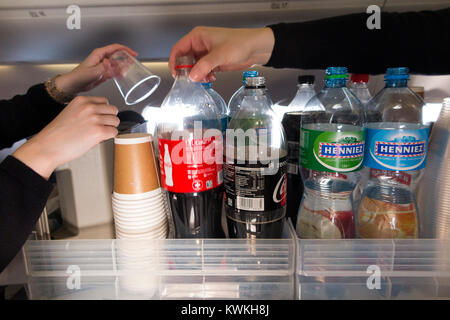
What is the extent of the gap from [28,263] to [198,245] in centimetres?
45

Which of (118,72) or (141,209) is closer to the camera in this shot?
(141,209)

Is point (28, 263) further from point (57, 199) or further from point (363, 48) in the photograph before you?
point (363, 48)

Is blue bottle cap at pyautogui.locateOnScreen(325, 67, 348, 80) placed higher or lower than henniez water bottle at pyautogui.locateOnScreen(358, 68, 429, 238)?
higher

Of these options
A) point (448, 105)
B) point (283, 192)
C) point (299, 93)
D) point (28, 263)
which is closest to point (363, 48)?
point (448, 105)

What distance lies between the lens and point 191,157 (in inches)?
28.0

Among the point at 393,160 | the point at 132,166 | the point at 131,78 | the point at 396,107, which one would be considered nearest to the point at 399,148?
the point at 393,160

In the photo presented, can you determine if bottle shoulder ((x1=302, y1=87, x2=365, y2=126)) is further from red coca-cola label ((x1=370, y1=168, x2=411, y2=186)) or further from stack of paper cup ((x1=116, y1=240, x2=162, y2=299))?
stack of paper cup ((x1=116, y1=240, x2=162, y2=299))

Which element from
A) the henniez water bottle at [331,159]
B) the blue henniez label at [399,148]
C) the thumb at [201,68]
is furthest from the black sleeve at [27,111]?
the blue henniez label at [399,148]

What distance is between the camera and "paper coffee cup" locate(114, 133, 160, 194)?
0.73 m

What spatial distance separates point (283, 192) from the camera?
77 centimetres

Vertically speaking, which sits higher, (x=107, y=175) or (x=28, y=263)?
(x=107, y=175)

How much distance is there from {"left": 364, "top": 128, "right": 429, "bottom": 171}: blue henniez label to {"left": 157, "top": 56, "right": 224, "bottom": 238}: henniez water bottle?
0.43 m

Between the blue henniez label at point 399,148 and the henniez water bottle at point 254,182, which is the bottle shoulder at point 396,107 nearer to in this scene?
the blue henniez label at point 399,148

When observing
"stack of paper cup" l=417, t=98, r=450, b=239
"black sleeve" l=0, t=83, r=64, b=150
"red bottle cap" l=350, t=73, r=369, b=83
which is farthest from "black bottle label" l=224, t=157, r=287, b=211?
"black sleeve" l=0, t=83, r=64, b=150
